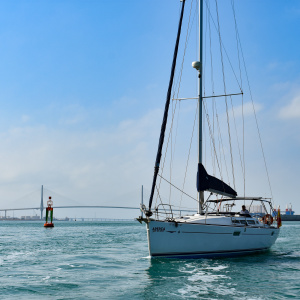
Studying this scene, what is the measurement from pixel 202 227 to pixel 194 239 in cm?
69

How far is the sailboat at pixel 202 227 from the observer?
17.9 meters

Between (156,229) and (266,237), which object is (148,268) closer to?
(156,229)

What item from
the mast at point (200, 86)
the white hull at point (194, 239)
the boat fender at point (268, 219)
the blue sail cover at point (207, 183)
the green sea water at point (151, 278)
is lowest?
the green sea water at point (151, 278)

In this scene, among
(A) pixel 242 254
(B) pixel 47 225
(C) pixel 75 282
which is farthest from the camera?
(B) pixel 47 225

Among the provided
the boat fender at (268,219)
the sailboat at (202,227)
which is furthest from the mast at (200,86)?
the boat fender at (268,219)

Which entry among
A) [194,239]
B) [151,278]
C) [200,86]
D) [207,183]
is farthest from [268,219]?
[151,278]

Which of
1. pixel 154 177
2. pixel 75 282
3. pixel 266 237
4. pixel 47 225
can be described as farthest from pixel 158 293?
pixel 47 225

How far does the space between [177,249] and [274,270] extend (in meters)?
4.37

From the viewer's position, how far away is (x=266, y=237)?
2212 centimetres

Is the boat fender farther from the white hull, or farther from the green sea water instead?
the white hull

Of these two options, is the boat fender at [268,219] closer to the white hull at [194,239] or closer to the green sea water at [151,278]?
the green sea water at [151,278]

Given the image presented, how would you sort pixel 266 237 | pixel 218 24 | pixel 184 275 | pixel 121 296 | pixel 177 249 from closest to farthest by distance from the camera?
pixel 121 296 < pixel 184 275 < pixel 177 249 < pixel 266 237 < pixel 218 24

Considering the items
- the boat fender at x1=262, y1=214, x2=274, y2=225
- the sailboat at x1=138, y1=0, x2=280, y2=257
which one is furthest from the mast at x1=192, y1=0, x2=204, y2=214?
the boat fender at x1=262, y1=214, x2=274, y2=225

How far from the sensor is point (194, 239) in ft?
59.8
